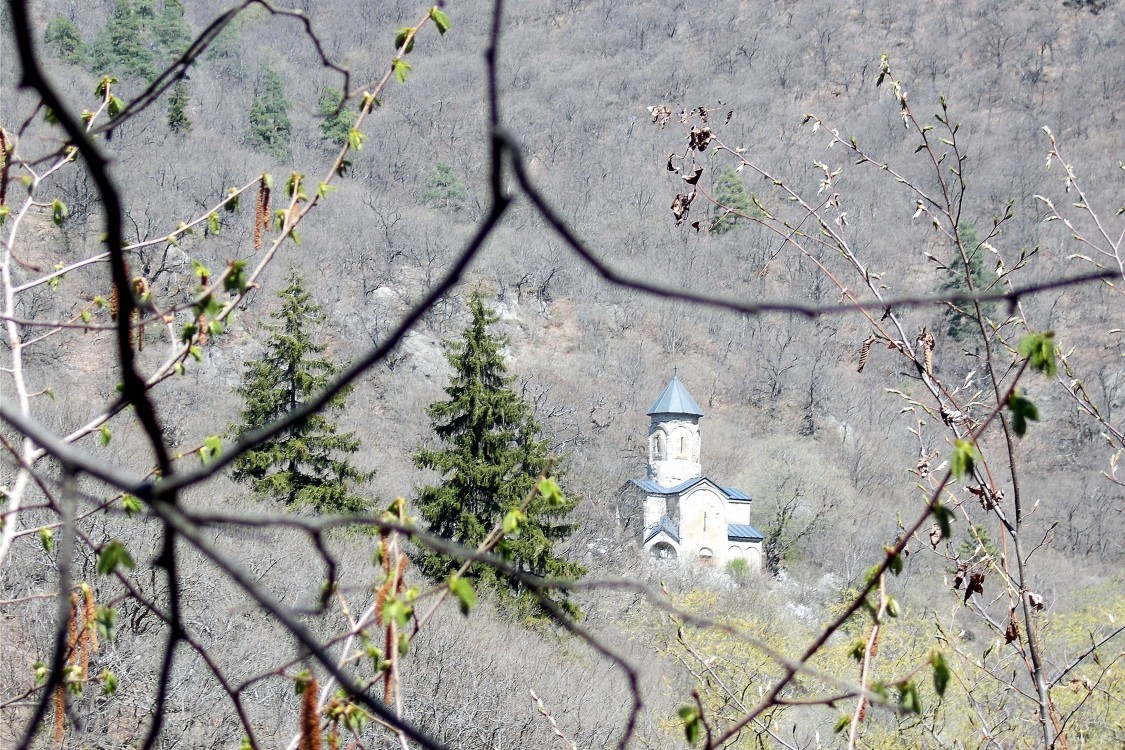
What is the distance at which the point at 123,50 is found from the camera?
4919 centimetres

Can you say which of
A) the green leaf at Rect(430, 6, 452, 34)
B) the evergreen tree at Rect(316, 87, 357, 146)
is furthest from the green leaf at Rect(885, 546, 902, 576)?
the evergreen tree at Rect(316, 87, 357, 146)

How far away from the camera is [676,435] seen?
31422 mm

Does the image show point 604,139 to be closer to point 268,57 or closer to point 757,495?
point 268,57

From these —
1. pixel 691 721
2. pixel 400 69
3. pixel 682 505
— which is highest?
pixel 682 505

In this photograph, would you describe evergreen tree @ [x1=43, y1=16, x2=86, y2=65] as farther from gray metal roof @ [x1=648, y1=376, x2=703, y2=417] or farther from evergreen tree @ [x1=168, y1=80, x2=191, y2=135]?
gray metal roof @ [x1=648, y1=376, x2=703, y2=417]

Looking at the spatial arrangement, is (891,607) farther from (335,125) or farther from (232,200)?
(335,125)

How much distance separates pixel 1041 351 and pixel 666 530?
29790 millimetres

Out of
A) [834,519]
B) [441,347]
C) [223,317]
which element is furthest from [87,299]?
[223,317]

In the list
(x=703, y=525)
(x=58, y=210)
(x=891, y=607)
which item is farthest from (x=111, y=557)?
(x=703, y=525)

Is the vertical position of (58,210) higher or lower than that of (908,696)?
higher

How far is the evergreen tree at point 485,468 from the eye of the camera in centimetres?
2027

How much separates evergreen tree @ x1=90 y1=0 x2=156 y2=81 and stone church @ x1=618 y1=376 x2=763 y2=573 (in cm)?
3031

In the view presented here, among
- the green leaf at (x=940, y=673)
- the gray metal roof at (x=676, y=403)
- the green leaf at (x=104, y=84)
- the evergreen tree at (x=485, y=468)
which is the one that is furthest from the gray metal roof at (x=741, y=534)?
the green leaf at (x=940, y=673)

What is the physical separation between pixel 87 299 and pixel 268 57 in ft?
121
